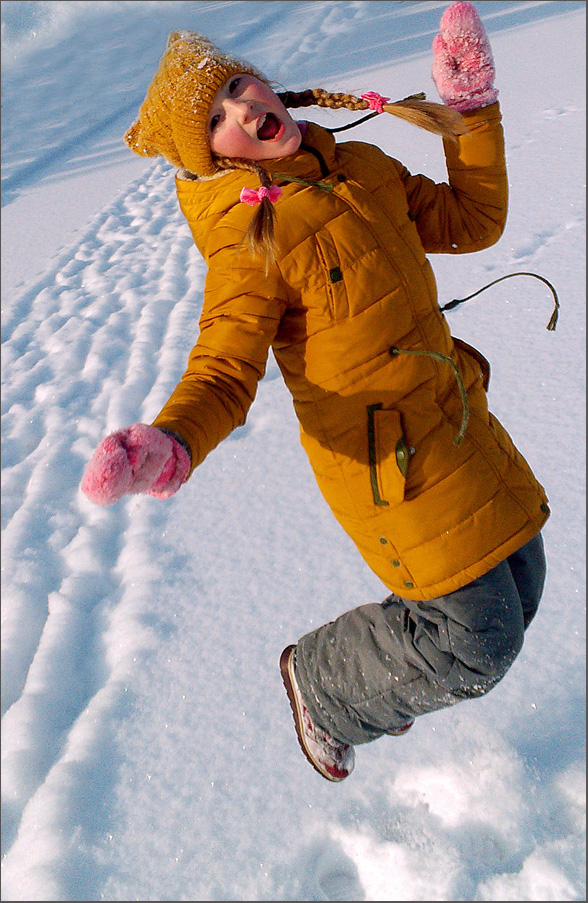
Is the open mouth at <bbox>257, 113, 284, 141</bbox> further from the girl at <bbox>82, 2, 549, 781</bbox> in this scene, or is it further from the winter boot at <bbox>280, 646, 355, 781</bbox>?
the winter boot at <bbox>280, 646, 355, 781</bbox>

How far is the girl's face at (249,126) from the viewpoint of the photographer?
52.4 inches

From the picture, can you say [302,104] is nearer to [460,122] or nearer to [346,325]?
[460,122]

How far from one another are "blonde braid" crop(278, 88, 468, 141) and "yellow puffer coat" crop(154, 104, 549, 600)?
89 mm

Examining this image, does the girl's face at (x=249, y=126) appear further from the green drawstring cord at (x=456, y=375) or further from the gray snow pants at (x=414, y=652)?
the gray snow pants at (x=414, y=652)

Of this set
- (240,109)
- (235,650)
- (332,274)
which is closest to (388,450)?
(332,274)

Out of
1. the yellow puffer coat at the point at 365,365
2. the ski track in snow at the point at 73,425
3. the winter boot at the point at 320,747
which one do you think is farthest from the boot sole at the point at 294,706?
the ski track in snow at the point at 73,425

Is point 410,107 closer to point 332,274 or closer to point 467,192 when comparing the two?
point 467,192

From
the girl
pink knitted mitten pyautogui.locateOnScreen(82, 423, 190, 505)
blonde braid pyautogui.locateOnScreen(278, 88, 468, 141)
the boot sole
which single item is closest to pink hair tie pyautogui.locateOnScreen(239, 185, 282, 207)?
the girl

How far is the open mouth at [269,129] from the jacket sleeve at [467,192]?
311mm

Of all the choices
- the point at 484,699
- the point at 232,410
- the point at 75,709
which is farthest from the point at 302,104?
the point at 75,709

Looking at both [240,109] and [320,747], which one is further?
[320,747]

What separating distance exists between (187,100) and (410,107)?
431 millimetres

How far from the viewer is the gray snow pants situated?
1.41 metres

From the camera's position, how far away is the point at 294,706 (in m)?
1.66
